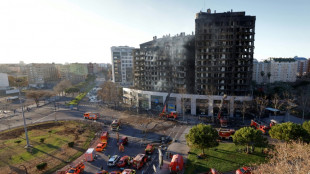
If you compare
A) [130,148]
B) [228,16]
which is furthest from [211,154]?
[228,16]

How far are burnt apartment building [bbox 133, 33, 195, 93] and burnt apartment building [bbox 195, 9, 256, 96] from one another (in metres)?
4.05

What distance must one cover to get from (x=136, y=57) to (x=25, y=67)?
288 feet

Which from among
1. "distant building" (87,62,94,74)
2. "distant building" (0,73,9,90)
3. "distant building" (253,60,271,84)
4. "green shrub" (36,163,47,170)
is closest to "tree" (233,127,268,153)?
A: "green shrub" (36,163,47,170)

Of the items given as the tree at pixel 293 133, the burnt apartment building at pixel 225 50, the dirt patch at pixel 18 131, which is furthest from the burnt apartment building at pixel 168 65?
the dirt patch at pixel 18 131

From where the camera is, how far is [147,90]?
182ft

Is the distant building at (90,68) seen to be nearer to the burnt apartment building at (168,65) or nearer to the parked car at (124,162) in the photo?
the burnt apartment building at (168,65)

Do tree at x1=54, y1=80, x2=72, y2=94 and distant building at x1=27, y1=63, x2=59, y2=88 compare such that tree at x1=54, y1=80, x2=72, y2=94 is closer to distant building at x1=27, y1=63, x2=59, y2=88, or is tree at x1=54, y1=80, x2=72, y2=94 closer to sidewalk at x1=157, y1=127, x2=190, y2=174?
distant building at x1=27, y1=63, x2=59, y2=88

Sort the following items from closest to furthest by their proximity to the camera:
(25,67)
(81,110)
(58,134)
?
(58,134) < (81,110) < (25,67)

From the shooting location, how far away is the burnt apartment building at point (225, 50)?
140 feet

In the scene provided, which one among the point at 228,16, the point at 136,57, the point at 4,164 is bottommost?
the point at 4,164

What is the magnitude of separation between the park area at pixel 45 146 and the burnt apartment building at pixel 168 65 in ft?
77.7

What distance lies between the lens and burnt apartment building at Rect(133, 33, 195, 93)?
4862cm

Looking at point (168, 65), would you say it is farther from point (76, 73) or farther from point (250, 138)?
point (76, 73)

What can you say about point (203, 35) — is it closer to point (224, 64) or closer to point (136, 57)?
point (224, 64)
